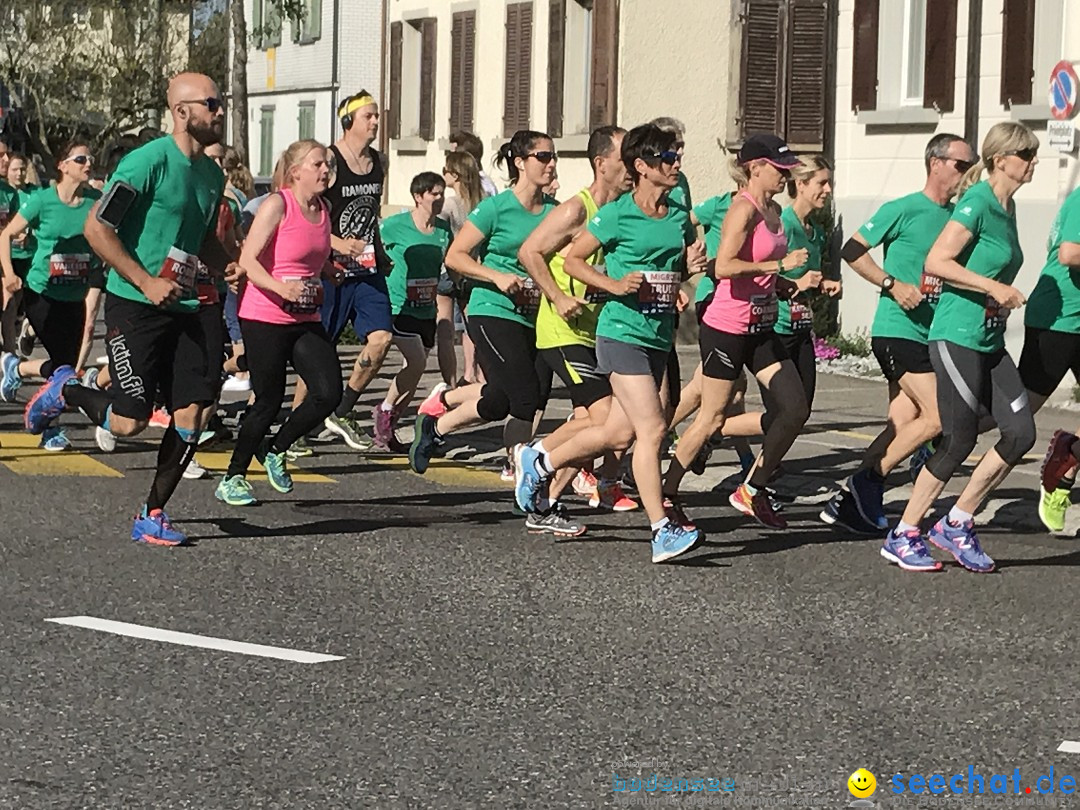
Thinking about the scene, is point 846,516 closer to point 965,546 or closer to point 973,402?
point 965,546

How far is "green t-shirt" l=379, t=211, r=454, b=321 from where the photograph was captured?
48.1ft

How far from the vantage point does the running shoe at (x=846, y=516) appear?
11.3 metres

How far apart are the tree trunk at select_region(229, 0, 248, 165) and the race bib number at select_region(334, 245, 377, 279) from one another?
20.5 metres

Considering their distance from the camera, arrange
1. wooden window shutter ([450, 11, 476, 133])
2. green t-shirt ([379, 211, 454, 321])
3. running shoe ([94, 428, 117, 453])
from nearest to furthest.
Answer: running shoe ([94, 428, 117, 453]) → green t-shirt ([379, 211, 454, 321]) → wooden window shutter ([450, 11, 476, 133])

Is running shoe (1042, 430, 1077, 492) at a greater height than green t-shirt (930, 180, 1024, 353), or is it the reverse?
green t-shirt (930, 180, 1024, 353)

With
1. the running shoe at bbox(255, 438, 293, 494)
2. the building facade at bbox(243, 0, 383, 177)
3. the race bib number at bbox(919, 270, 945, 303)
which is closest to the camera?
the race bib number at bbox(919, 270, 945, 303)

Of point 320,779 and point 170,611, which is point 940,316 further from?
point 320,779

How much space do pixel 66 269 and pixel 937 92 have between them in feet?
31.4

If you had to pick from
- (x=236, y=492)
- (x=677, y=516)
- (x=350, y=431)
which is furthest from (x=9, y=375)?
(x=677, y=516)

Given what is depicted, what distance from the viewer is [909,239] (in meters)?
11.2

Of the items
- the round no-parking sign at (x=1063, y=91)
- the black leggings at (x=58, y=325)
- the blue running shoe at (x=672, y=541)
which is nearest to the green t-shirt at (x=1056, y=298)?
the blue running shoe at (x=672, y=541)

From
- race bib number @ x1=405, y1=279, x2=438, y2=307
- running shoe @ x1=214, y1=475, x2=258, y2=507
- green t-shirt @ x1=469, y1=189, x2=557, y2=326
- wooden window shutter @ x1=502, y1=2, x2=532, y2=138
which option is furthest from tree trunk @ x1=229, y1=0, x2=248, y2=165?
running shoe @ x1=214, y1=475, x2=258, y2=507

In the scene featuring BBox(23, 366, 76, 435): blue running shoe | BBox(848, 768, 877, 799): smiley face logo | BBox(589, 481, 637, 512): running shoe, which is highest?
BBox(23, 366, 76, 435): blue running shoe

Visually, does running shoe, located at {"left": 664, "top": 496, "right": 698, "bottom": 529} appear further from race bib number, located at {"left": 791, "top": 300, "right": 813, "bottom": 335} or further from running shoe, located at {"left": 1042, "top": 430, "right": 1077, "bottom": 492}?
running shoe, located at {"left": 1042, "top": 430, "right": 1077, "bottom": 492}
